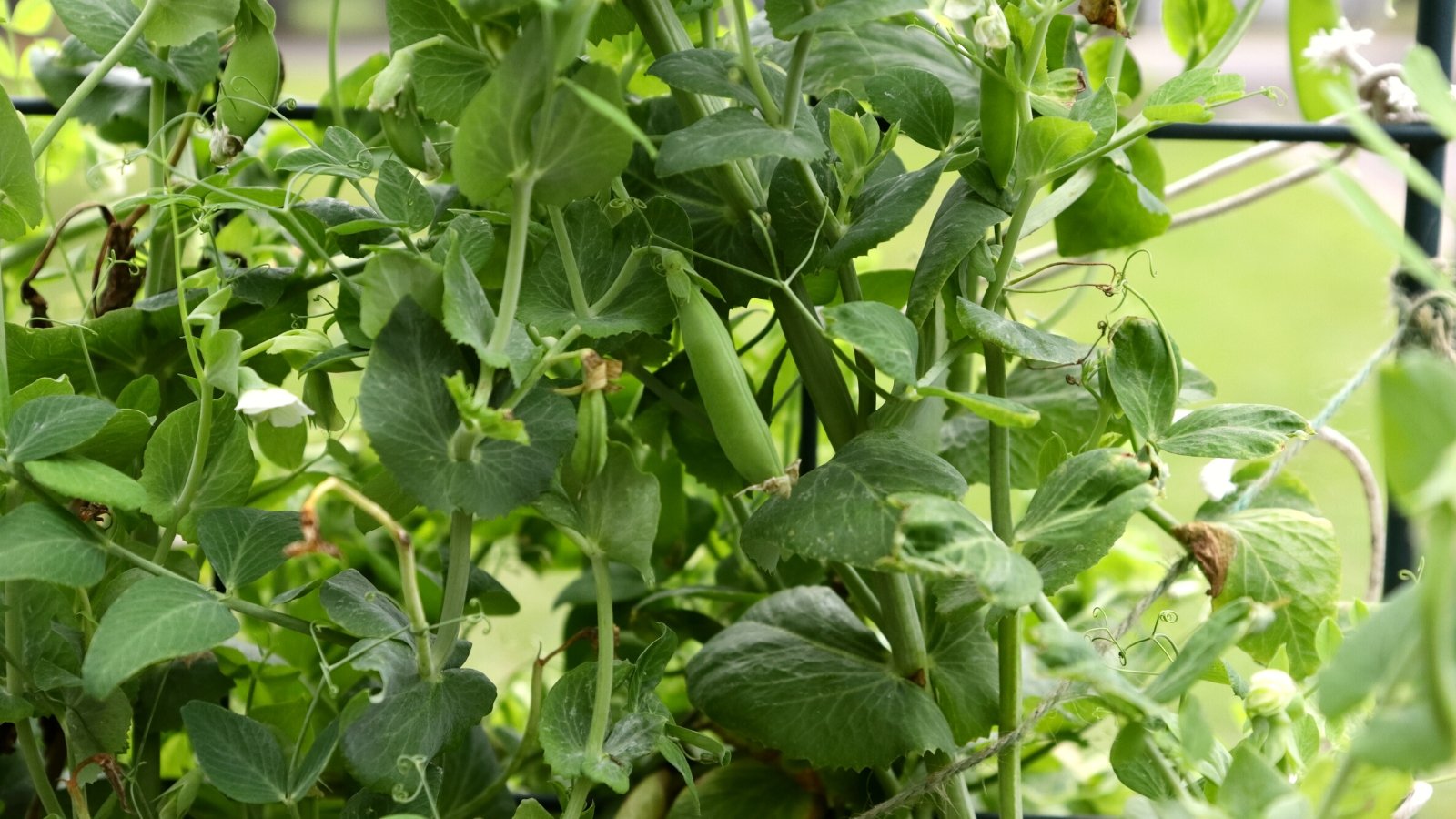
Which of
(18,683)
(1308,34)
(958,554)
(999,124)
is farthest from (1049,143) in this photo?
(18,683)

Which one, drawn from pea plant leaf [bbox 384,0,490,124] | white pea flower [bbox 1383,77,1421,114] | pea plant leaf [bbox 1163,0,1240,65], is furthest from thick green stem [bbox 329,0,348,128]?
white pea flower [bbox 1383,77,1421,114]

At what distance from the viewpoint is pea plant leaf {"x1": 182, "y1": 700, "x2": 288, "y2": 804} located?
1.04 feet

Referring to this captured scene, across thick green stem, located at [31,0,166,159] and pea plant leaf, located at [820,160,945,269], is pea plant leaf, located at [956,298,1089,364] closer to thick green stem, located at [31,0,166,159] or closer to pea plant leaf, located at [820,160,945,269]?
pea plant leaf, located at [820,160,945,269]

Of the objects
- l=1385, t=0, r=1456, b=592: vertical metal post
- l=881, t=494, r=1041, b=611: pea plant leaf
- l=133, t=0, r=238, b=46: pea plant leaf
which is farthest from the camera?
l=1385, t=0, r=1456, b=592: vertical metal post

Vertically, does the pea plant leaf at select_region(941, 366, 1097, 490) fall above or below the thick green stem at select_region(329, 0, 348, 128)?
below

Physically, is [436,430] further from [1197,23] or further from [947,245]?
[1197,23]

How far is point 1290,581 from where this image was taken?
14.2 inches

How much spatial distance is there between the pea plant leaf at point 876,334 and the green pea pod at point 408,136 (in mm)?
123

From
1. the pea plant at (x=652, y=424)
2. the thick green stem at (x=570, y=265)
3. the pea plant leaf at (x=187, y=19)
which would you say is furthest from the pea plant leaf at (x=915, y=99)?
the pea plant leaf at (x=187, y=19)

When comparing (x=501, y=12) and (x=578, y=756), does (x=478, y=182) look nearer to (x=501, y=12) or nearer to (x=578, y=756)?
(x=501, y=12)

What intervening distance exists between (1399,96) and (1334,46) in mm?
63

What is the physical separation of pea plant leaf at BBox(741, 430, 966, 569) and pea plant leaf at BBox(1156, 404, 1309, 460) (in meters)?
0.08

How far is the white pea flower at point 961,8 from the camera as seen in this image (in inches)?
11.9

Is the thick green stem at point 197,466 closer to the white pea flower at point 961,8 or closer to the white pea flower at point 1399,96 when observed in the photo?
the white pea flower at point 961,8
